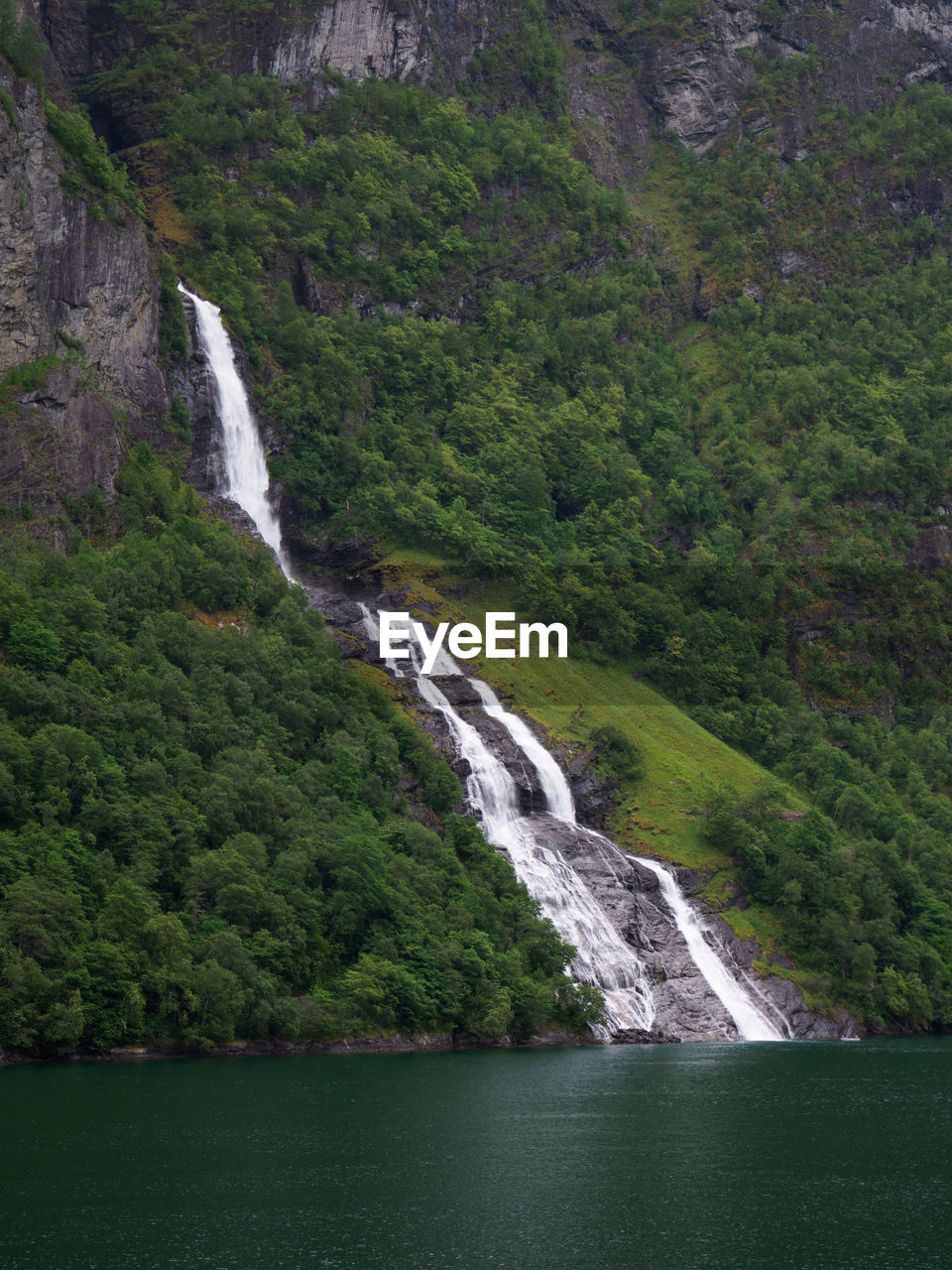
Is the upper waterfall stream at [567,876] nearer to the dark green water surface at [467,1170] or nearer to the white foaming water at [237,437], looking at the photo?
the white foaming water at [237,437]

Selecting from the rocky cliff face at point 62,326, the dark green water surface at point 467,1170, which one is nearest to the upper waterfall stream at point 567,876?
the rocky cliff face at point 62,326

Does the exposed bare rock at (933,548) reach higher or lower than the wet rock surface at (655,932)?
higher

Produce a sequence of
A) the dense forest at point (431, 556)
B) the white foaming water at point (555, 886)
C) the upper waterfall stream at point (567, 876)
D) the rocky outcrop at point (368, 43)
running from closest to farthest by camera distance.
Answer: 1. the dense forest at point (431, 556)
2. the white foaming water at point (555, 886)
3. the upper waterfall stream at point (567, 876)
4. the rocky outcrop at point (368, 43)

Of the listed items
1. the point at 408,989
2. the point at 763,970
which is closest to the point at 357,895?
the point at 408,989

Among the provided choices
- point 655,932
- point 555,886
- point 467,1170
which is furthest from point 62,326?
A: point 467,1170

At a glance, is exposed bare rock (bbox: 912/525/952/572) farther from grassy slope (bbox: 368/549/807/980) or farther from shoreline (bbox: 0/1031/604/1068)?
shoreline (bbox: 0/1031/604/1068)

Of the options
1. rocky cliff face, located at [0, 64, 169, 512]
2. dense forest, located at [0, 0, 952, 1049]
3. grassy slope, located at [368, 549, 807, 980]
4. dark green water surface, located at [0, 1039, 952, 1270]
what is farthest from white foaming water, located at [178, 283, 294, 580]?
dark green water surface, located at [0, 1039, 952, 1270]

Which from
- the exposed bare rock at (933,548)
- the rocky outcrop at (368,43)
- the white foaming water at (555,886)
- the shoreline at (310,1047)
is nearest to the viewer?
the shoreline at (310,1047)
